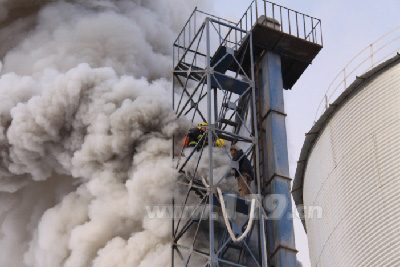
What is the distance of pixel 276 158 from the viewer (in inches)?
942

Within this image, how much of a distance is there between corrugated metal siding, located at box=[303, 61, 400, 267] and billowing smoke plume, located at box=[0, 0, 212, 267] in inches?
221

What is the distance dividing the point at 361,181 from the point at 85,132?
1176 centimetres

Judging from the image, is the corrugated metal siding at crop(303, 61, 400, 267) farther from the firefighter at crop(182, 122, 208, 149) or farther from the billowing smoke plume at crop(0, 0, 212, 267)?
the billowing smoke plume at crop(0, 0, 212, 267)

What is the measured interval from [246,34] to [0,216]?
13205 mm

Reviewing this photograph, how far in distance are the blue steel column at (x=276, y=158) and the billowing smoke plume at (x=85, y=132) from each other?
291 centimetres

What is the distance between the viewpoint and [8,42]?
34500 mm

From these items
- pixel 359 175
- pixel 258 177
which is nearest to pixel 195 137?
pixel 258 177

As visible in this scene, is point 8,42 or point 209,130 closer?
point 209,130

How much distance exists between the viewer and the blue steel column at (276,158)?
22562 millimetres

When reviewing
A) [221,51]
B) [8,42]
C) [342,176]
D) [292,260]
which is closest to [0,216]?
[8,42]

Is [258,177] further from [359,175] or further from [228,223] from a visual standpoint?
[359,175]

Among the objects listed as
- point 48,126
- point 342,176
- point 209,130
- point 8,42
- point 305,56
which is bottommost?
point 342,176

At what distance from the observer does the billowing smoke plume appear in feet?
83.9

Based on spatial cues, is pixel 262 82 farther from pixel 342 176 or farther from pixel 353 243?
pixel 353 243
